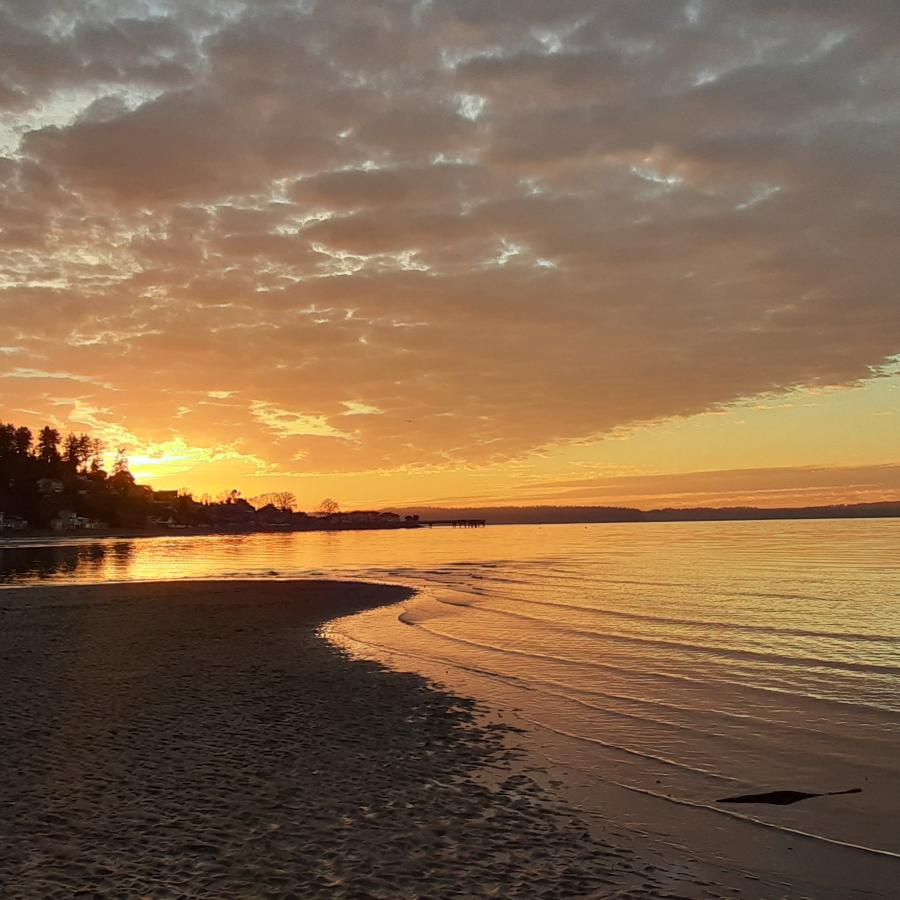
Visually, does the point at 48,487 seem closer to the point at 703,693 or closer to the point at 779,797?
the point at 703,693

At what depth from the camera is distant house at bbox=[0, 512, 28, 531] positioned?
16425cm

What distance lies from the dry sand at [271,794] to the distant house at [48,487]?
7192 inches

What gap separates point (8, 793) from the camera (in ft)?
31.7

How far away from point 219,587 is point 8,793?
118ft

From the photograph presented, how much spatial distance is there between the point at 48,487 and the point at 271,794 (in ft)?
653

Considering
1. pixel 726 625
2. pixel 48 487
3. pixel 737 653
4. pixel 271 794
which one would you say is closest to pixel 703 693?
pixel 737 653

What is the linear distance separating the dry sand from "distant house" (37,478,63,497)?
18267cm

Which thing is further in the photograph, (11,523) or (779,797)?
(11,523)

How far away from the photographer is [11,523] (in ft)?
545

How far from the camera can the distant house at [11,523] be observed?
164 meters

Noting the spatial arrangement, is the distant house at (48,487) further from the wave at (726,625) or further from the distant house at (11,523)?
the wave at (726,625)

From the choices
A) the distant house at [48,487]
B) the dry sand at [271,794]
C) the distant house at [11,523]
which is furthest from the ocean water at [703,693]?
the distant house at [48,487]

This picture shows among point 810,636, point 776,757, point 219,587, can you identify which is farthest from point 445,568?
point 776,757

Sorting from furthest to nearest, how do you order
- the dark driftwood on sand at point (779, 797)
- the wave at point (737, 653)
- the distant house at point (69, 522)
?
the distant house at point (69, 522), the wave at point (737, 653), the dark driftwood on sand at point (779, 797)
